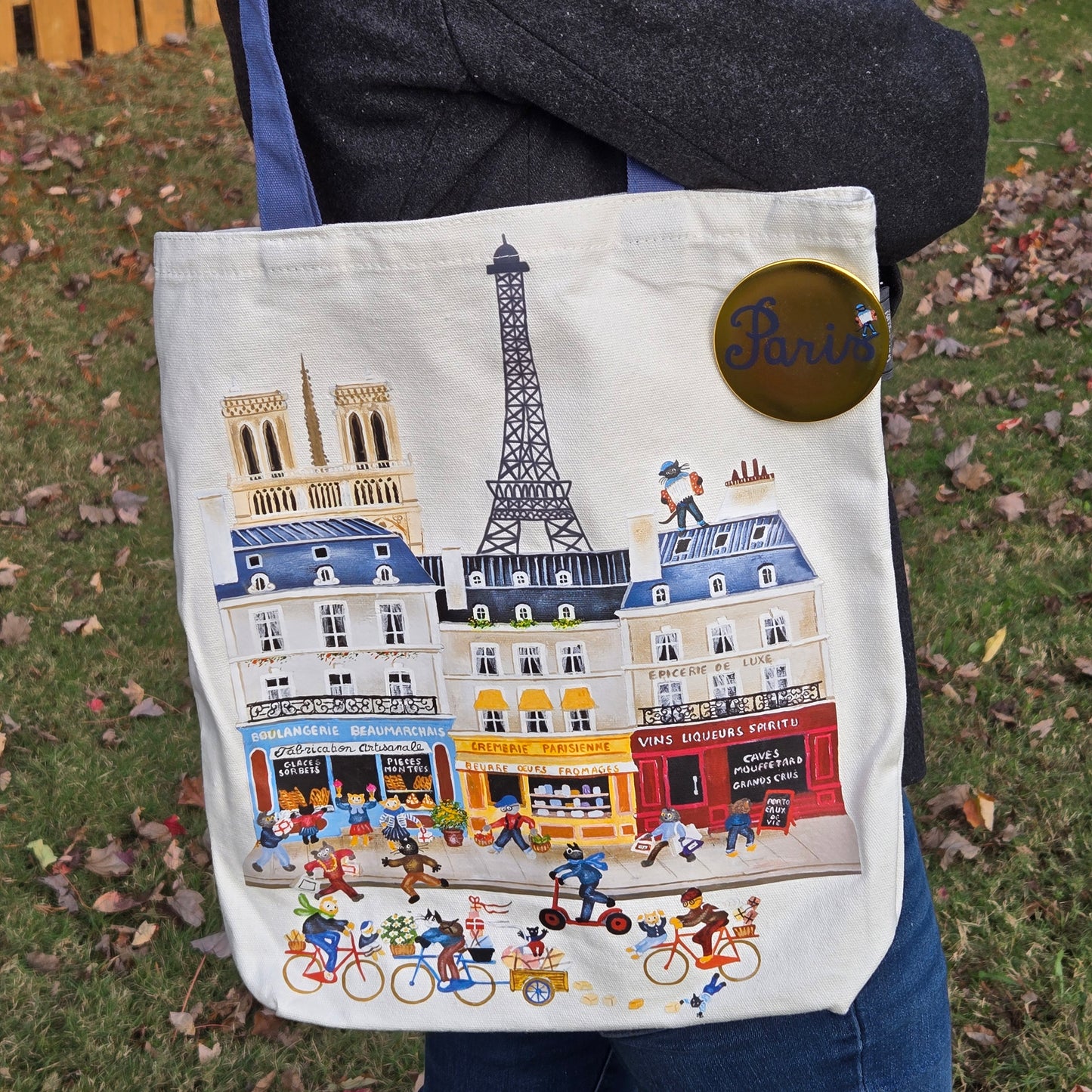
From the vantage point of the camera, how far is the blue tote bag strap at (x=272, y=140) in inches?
47.3

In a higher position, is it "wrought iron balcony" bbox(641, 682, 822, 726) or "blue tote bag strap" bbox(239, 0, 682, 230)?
"blue tote bag strap" bbox(239, 0, 682, 230)

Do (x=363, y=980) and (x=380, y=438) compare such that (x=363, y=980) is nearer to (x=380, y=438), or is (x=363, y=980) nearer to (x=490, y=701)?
(x=490, y=701)

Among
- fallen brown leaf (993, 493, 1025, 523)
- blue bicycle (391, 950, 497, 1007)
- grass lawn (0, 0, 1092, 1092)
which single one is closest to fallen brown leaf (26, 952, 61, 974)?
grass lawn (0, 0, 1092, 1092)

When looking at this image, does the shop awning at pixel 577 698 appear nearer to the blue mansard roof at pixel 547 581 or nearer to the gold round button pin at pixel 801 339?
the blue mansard roof at pixel 547 581

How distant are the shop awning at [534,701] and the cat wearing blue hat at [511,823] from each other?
0.42 ft

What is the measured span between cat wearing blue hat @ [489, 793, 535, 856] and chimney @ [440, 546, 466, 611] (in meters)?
0.27

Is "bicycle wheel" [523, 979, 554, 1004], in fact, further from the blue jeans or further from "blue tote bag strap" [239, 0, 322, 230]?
"blue tote bag strap" [239, 0, 322, 230]

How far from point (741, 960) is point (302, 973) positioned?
609mm

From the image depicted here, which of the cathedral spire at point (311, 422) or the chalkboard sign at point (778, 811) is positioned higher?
the cathedral spire at point (311, 422)

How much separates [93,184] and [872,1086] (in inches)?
322

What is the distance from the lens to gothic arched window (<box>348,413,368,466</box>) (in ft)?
4.31

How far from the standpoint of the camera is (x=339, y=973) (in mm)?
1503

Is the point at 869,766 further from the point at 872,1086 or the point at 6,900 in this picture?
the point at 6,900

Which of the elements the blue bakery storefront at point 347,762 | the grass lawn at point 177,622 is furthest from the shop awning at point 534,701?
the grass lawn at point 177,622
